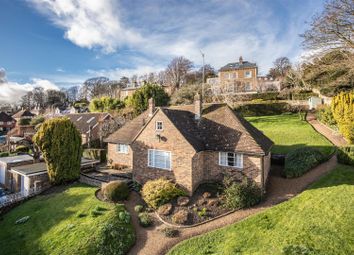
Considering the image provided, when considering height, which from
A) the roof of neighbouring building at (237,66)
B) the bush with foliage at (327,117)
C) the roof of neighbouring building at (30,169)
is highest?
the roof of neighbouring building at (237,66)

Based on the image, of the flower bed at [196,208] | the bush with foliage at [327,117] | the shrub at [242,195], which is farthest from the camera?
the bush with foliage at [327,117]

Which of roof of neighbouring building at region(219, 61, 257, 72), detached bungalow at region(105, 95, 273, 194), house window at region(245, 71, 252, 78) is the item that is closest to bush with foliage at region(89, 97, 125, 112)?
roof of neighbouring building at region(219, 61, 257, 72)

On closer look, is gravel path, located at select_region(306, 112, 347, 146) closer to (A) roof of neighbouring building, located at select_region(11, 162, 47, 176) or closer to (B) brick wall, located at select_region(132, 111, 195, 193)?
(B) brick wall, located at select_region(132, 111, 195, 193)

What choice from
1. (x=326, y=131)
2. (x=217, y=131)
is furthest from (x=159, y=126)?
(x=326, y=131)

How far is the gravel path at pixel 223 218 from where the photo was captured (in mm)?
14711

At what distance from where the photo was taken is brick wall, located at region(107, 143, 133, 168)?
91.5ft

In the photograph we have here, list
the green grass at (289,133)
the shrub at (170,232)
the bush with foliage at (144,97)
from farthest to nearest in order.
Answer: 1. the bush with foliage at (144,97)
2. the green grass at (289,133)
3. the shrub at (170,232)

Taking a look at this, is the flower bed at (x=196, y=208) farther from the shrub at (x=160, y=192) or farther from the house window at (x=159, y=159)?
the house window at (x=159, y=159)

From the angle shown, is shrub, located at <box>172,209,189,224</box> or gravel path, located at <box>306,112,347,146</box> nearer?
shrub, located at <box>172,209,189,224</box>

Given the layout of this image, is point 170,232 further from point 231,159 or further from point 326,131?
point 326,131

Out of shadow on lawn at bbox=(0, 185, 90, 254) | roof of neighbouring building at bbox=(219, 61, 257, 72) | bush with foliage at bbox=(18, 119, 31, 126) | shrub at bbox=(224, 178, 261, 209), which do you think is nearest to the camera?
shadow on lawn at bbox=(0, 185, 90, 254)

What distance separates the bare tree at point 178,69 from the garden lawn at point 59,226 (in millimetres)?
60477

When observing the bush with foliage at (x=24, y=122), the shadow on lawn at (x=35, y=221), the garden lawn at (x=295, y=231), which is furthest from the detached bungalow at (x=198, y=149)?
the bush with foliage at (x=24, y=122)

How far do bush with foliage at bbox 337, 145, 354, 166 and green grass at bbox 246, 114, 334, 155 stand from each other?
5.15ft
